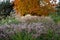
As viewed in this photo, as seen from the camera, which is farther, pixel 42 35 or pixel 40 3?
pixel 40 3

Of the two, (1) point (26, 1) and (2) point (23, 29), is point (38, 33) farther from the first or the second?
(1) point (26, 1)

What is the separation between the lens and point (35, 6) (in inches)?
509

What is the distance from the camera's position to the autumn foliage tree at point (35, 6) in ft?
42.1

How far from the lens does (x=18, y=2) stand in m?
13.0

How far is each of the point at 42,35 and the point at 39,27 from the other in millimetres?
541

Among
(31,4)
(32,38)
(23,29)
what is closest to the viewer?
(32,38)

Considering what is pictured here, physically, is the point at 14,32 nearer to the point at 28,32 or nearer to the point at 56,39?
the point at 28,32

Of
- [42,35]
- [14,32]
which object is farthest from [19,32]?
[42,35]

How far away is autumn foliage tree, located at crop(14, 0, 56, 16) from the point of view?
42.1ft

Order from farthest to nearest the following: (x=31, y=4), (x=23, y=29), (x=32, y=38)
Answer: (x=31, y=4) < (x=23, y=29) < (x=32, y=38)

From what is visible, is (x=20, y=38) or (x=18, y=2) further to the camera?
(x=18, y=2)

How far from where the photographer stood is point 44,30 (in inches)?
303

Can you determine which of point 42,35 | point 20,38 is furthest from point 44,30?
point 20,38

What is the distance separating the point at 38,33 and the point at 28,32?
277 millimetres
